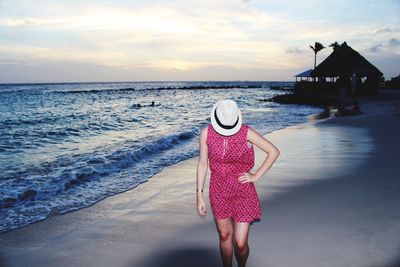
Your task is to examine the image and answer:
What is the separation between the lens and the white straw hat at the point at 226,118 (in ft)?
9.95

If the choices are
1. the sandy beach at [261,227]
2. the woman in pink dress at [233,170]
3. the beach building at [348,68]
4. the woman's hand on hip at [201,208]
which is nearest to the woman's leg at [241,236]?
the woman in pink dress at [233,170]

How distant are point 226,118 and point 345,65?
3611cm

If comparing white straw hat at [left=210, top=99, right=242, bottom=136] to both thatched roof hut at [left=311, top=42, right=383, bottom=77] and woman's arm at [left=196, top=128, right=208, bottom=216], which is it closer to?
woman's arm at [left=196, top=128, right=208, bottom=216]

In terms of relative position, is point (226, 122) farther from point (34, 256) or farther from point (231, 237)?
point (34, 256)

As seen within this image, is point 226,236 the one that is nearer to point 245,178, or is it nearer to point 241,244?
point 241,244

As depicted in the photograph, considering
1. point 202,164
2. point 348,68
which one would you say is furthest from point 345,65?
point 202,164

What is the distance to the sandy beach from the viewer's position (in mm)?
3979

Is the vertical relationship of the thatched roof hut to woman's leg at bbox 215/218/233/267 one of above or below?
above

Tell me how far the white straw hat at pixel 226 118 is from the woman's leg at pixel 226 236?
2.73 feet

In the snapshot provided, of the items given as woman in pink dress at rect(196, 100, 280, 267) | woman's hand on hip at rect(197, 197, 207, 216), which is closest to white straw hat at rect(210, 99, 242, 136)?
woman in pink dress at rect(196, 100, 280, 267)

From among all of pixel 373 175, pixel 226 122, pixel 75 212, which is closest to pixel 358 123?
pixel 373 175

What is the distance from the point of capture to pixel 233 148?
124 inches

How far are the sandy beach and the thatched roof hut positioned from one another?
A: 29.9 m

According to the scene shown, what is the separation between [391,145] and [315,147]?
2046mm
